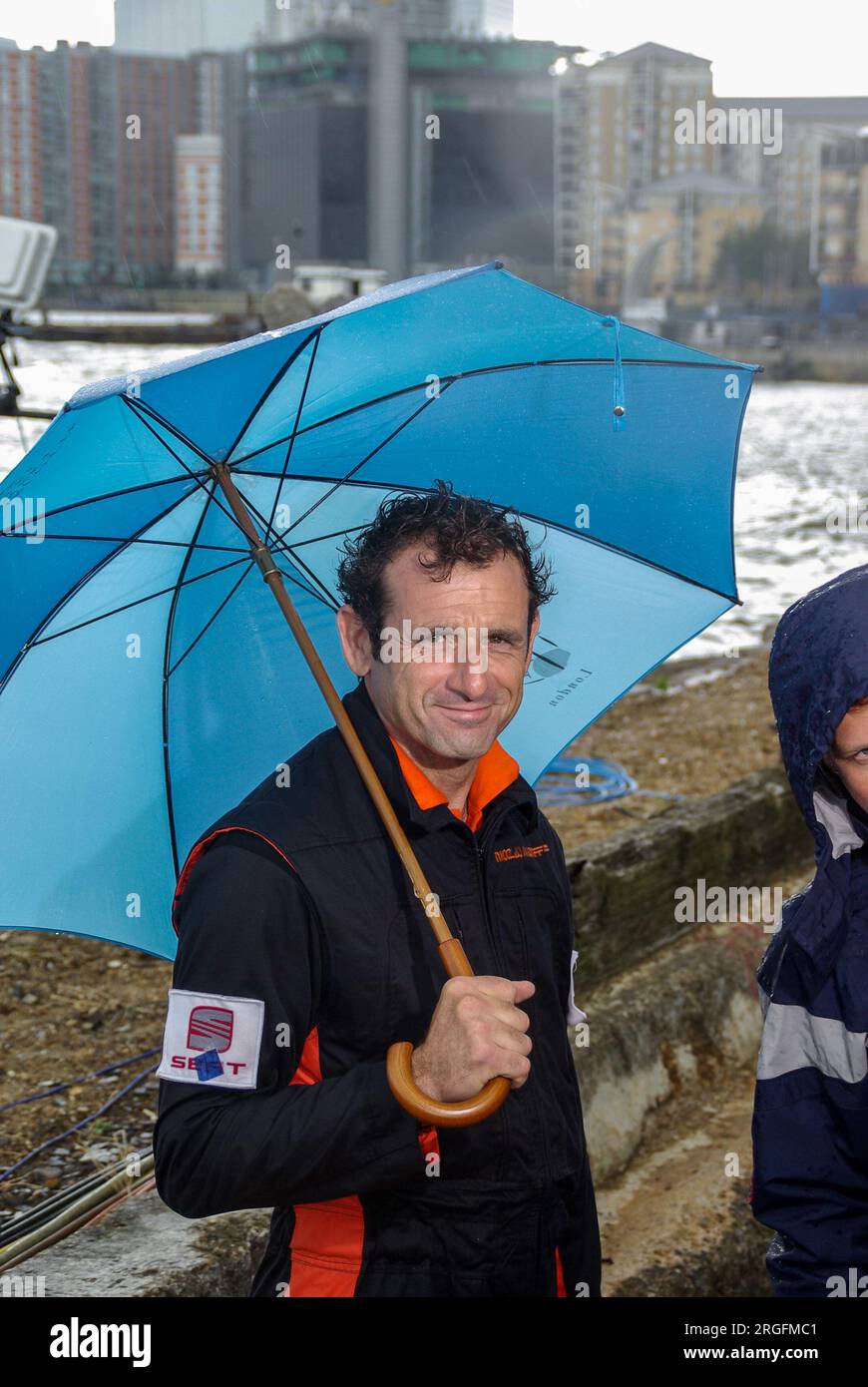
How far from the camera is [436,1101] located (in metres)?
1.77

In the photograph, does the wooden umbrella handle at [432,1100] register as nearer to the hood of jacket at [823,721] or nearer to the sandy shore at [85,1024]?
the hood of jacket at [823,721]

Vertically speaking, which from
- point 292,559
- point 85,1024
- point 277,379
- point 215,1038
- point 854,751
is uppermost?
point 277,379

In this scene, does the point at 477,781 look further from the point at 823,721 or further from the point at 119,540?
the point at 119,540

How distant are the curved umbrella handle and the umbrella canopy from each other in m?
0.83

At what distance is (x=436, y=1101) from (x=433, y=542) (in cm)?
73

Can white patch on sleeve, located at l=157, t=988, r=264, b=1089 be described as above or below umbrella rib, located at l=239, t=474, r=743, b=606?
below

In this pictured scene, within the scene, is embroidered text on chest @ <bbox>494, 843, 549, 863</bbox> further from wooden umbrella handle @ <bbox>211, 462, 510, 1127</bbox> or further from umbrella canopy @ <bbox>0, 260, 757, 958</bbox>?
umbrella canopy @ <bbox>0, 260, 757, 958</bbox>

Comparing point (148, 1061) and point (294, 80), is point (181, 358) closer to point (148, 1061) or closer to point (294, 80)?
point (148, 1061)

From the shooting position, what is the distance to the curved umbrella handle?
175 centimetres

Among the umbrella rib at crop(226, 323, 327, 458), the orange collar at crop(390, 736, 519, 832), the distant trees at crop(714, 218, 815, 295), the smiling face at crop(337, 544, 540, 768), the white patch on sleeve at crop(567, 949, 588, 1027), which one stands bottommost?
the white patch on sleeve at crop(567, 949, 588, 1027)

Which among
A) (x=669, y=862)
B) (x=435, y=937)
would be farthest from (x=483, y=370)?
(x=669, y=862)

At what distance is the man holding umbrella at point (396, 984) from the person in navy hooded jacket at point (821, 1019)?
274 millimetres

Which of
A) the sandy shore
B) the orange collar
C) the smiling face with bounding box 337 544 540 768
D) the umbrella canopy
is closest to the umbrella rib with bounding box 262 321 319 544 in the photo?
the umbrella canopy

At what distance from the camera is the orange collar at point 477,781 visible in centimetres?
200
